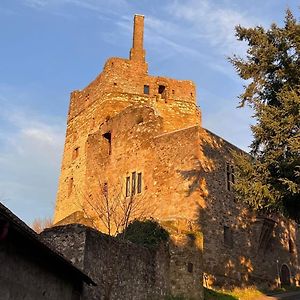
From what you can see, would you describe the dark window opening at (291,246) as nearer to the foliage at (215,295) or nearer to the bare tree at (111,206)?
the foliage at (215,295)

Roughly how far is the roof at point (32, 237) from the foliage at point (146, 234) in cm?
592

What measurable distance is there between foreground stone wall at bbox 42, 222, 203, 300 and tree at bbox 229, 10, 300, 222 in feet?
14.2

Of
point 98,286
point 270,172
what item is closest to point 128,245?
point 98,286

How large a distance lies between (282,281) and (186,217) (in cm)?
899

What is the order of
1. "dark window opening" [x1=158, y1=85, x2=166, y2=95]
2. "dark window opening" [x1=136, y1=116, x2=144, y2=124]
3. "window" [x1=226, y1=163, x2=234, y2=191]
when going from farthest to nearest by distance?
"dark window opening" [x1=158, y1=85, x2=166, y2=95] → "dark window opening" [x1=136, y1=116, x2=144, y2=124] → "window" [x1=226, y1=163, x2=234, y2=191]

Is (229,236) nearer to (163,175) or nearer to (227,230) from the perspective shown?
(227,230)

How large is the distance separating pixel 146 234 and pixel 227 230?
8186 mm

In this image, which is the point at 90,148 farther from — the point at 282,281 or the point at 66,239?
the point at 66,239

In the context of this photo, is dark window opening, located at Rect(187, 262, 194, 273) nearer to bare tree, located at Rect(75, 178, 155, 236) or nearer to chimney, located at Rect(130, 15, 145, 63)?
bare tree, located at Rect(75, 178, 155, 236)

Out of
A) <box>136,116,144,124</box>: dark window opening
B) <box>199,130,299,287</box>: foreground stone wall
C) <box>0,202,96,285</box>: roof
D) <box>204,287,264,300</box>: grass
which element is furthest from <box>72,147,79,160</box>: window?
<box>0,202,96,285</box>: roof

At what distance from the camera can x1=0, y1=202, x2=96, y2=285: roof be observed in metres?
10.3

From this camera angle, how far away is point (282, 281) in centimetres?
3103

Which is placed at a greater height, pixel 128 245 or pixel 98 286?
pixel 128 245

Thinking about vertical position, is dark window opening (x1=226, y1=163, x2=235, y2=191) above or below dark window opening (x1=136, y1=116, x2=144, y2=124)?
below
